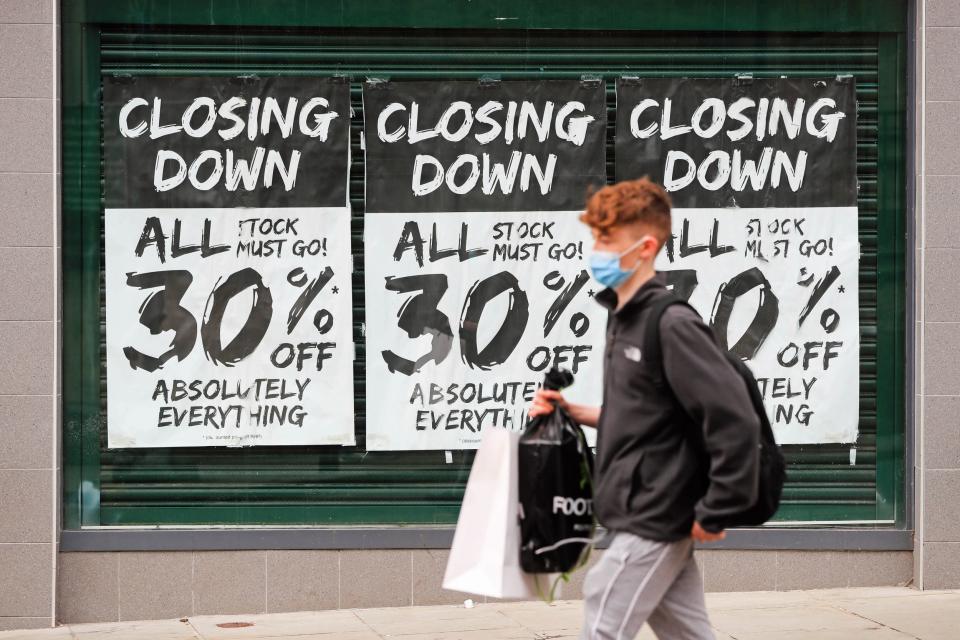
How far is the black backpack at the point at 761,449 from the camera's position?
3.88 metres

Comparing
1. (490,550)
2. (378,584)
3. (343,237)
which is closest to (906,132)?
(343,237)

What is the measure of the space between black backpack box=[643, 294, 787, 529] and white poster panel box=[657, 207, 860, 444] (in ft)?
12.6

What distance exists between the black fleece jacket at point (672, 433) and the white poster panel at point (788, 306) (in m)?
3.77

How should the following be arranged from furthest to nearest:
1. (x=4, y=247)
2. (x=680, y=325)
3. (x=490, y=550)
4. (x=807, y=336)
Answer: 1. (x=807, y=336)
2. (x=4, y=247)
3. (x=490, y=550)
4. (x=680, y=325)

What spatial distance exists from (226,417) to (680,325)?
14.2ft

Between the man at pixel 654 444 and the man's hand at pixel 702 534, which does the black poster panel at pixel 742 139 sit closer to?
the man at pixel 654 444

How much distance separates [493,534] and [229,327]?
147 inches

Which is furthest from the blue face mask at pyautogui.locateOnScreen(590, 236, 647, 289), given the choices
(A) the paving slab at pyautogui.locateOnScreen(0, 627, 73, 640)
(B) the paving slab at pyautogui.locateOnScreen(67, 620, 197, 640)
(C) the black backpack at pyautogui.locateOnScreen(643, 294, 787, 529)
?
(A) the paving slab at pyautogui.locateOnScreen(0, 627, 73, 640)

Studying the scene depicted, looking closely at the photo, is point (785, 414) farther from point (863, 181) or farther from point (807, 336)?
point (863, 181)

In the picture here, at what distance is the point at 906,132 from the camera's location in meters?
7.89

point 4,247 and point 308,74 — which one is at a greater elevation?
point 308,74

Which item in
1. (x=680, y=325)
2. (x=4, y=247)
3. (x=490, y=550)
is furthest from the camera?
(x=4, y=247)

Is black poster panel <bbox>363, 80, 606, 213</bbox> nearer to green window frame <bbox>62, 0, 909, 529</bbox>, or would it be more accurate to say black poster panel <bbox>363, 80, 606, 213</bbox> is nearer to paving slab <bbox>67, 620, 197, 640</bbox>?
green window frame <bbox>62, 0, 909, 529</bbox>

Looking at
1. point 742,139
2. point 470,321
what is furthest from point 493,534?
point 742,139
